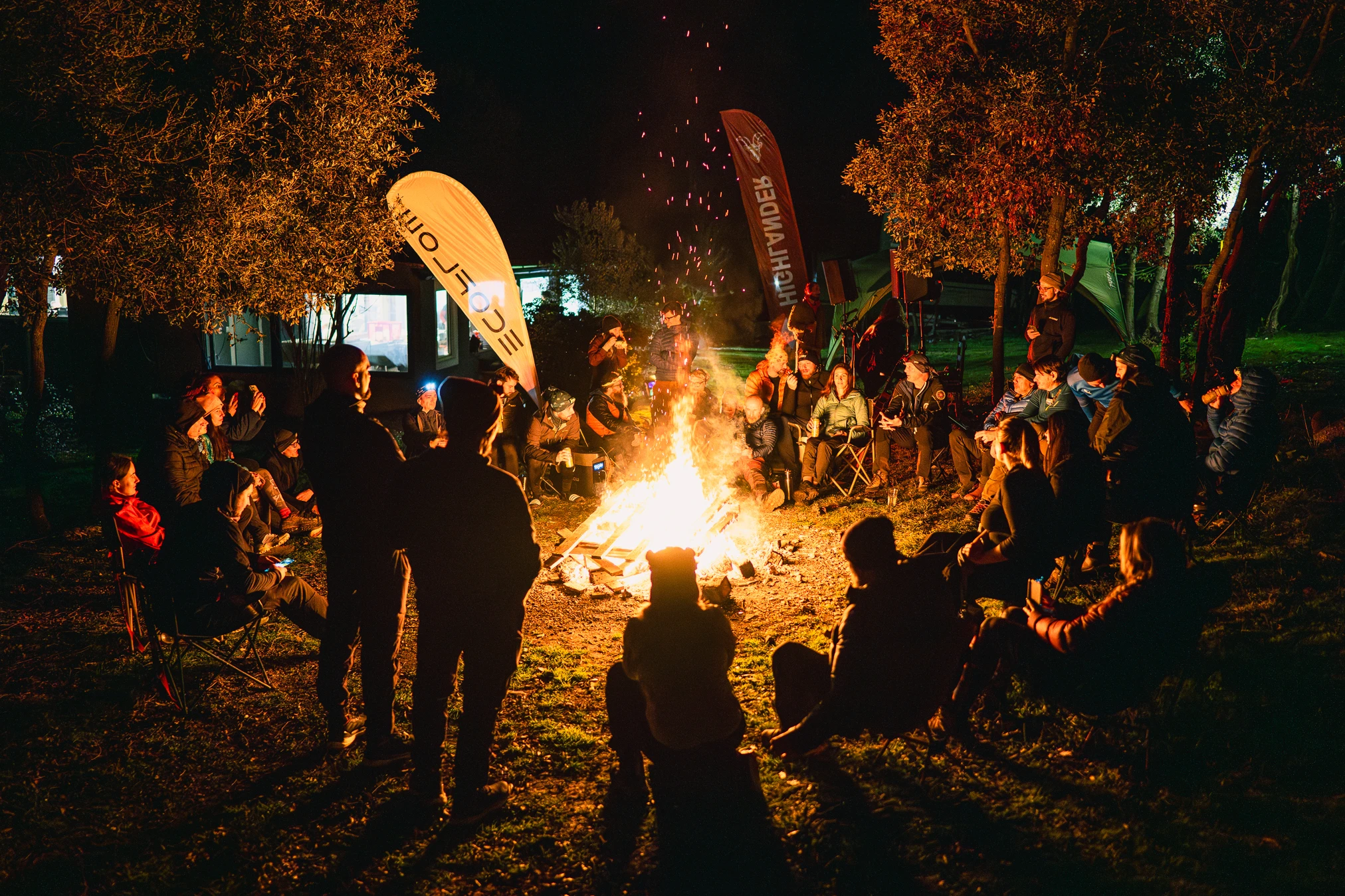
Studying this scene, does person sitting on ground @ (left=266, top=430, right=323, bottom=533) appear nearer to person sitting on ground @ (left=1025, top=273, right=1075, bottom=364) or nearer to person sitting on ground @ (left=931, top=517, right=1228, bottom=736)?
person sitting on ground @ (left=931, top=517, right=1228, bottom=736)

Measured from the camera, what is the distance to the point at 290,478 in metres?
8.63

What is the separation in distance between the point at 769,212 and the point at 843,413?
5.59m

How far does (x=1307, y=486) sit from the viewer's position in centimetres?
746

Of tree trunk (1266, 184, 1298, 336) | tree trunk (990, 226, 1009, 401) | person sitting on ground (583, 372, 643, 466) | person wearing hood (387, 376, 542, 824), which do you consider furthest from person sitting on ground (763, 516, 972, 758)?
tree trunk (1266, 184, 1298, 336)

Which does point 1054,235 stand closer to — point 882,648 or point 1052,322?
point 1052,322

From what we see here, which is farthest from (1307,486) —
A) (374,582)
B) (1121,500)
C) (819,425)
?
(374,582)

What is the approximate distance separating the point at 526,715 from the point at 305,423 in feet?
6.93

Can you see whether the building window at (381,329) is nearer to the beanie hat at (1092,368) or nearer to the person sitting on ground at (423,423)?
the person sitting on ground at (423,423)

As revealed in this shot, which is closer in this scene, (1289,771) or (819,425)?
(1289,771)

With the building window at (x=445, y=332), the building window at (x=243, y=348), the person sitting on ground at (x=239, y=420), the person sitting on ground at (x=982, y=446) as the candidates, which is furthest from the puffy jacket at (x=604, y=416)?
the building window at (x=243, y=348)

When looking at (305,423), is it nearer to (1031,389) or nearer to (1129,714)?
(1129,714)

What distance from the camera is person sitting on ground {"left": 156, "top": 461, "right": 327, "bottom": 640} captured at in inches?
189

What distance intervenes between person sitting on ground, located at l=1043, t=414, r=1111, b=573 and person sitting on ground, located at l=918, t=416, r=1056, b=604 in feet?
0.44

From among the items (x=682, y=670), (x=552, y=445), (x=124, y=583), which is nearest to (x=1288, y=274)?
(x=552, y=445)
